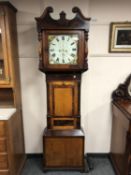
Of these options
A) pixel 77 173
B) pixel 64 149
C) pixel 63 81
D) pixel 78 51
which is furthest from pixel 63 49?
pixel 77 173

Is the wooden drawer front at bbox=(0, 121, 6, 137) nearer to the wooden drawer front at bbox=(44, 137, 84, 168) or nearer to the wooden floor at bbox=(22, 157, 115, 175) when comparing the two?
the wooden drawer front at bbox=(44, 137, 84, 168)

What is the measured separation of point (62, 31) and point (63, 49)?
0.20 meters

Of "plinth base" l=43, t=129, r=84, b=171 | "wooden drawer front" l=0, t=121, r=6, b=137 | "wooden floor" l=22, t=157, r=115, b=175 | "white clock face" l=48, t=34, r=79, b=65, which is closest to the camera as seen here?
"wooden drawer front" l=0, t=121, r=6, b=137

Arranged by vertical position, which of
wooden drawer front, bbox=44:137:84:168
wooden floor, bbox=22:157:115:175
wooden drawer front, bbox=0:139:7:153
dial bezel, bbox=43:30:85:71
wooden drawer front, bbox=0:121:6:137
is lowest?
wooden floor, bbox=22:157:115:175

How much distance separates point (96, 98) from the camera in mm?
2314

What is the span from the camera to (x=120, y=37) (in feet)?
7.04

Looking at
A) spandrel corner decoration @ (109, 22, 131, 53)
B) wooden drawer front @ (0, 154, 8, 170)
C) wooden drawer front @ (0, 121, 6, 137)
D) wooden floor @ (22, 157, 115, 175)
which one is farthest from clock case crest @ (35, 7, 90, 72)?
wooden floor @ (22, 157, 115, 175)

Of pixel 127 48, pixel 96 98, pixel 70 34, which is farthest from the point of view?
pixel 96 98

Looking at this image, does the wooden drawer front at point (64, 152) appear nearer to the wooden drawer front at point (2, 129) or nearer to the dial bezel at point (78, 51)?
the wooden drawer front at point (2, 129)

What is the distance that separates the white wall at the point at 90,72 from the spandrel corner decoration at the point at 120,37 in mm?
66

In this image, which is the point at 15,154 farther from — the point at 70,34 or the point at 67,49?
the point at 70,34

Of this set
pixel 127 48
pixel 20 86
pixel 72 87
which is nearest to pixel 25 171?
pixel 20 86

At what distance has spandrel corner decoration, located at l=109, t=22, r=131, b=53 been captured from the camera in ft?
6.92

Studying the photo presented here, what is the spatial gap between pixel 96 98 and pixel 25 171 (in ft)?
4.49
